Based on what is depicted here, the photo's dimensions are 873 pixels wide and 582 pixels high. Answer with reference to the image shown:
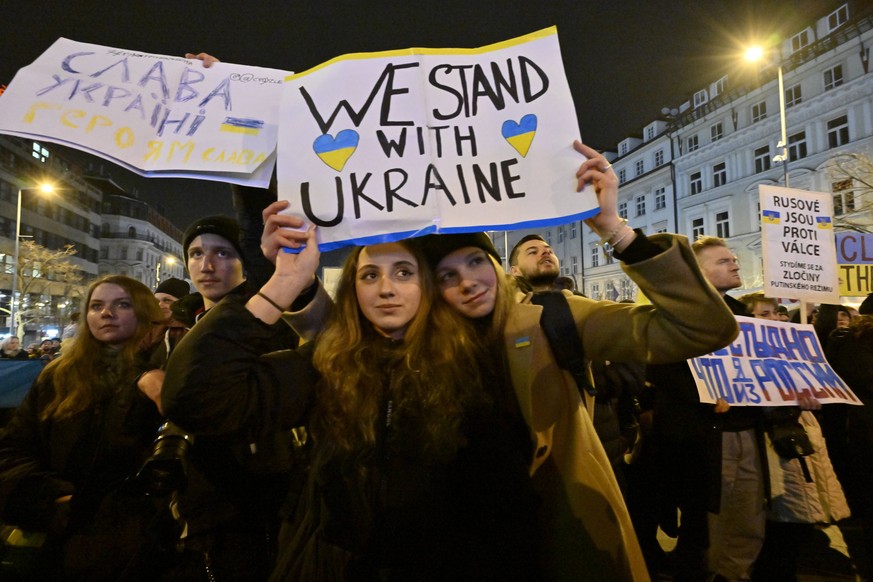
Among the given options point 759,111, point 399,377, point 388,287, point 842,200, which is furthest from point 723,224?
point 399,377

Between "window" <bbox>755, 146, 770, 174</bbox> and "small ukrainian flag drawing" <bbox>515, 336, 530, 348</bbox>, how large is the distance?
35677mm

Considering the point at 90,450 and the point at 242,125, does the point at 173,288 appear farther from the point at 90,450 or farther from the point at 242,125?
the point at 242,125

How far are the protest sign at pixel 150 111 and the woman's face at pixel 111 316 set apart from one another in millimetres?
1114

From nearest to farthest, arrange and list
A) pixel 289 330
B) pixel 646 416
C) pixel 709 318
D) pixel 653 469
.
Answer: pixel 709 318 < pixel 289 330 < pixel 653 469 < pixel 646 416

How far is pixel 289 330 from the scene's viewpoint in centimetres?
312

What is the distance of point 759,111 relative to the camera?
31453 millimetres

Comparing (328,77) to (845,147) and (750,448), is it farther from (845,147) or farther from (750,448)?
(845,147)

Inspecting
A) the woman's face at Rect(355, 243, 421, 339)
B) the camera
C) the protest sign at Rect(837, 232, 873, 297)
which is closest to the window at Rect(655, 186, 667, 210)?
the protest sign at Rect(837, 232, 873, 297)

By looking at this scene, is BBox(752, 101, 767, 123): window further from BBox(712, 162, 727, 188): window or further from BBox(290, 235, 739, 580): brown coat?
BBox(290, 235, 739, 580): brown coat

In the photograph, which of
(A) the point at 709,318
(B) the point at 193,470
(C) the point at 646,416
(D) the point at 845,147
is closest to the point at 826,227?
(C) the point at 646,416

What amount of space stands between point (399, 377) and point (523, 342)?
0.56 metres

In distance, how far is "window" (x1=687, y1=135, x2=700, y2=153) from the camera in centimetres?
3659

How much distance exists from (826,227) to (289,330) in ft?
17.2

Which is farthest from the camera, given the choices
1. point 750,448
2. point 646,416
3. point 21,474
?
point 646,416
